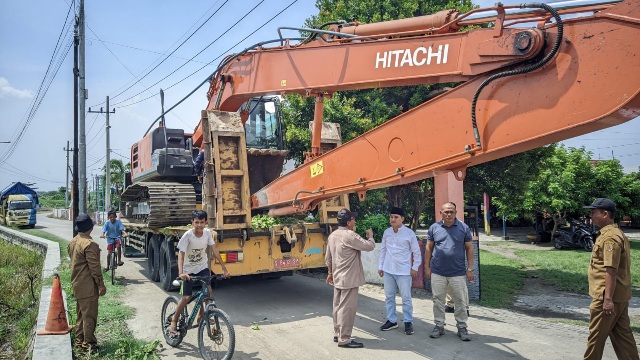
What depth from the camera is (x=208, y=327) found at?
542cm

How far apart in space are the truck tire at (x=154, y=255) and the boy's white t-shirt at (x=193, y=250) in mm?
4248

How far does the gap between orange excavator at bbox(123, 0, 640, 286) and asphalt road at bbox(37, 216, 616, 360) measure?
142cm

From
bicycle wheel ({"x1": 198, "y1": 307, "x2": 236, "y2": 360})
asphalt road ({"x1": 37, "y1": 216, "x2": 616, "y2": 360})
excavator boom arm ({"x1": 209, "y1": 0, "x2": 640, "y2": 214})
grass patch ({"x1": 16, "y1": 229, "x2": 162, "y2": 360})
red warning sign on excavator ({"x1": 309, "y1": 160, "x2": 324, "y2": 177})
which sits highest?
excavator boom arm ({"x1": 209, "y1": 0, "x2": 640, "y2": 214})

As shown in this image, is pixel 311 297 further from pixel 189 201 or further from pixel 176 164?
pixel 176 164

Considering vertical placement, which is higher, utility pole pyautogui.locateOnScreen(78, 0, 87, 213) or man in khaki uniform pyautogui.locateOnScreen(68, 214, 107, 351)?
utility pole pyautogui.locateOnScreen(78, 0, 87, 213)

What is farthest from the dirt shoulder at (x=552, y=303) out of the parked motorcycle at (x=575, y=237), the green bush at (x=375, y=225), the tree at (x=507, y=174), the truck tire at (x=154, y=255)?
the parked motorcycle at (x=575, y=237)

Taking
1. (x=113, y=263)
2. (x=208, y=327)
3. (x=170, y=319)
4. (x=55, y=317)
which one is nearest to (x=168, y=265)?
(x=113, y=263)

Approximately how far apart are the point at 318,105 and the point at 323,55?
2.41 feet

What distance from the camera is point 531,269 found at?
13.6 m

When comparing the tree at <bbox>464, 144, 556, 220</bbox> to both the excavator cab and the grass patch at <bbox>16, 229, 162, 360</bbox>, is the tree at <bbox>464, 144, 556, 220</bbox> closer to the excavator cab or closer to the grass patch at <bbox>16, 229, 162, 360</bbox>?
the excavator cab

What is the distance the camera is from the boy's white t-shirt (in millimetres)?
5934

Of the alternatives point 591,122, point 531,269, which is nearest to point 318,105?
point 591,122

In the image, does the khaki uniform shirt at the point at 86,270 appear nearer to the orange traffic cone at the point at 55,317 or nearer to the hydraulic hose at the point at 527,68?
the orange traffic cone at the point at 55,317

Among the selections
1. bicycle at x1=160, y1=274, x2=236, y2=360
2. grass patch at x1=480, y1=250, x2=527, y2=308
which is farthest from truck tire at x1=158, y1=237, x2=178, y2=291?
grass patch at x1=480, y1=250, x2=527, y2=308
